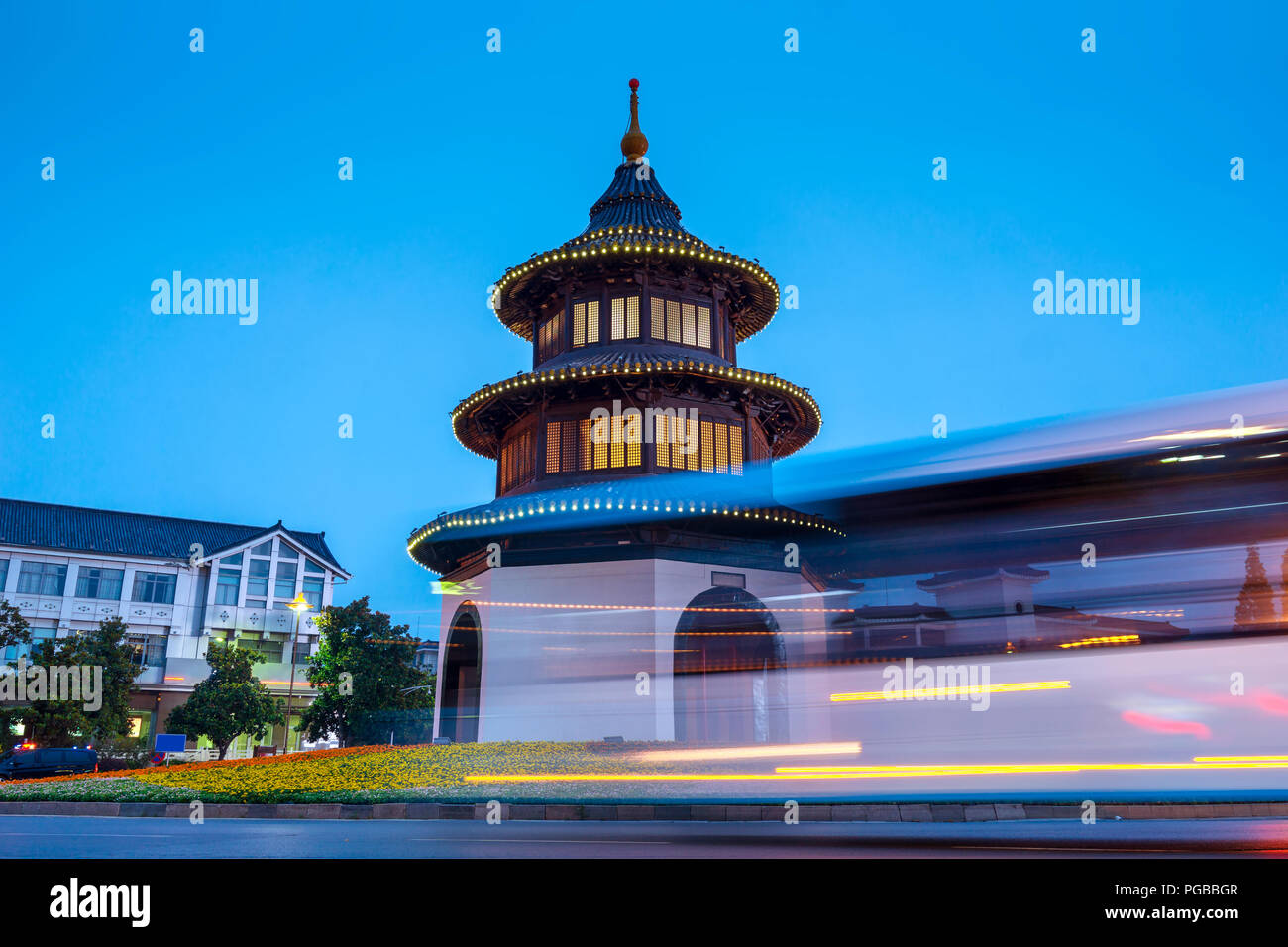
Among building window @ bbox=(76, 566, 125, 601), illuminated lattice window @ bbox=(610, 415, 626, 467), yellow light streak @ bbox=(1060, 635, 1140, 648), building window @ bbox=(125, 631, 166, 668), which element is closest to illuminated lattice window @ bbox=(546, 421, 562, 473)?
illuminated lattice window @ bbox=(610, 415, 626, 467)

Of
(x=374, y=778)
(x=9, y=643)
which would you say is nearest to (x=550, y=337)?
(x=374, y=778)

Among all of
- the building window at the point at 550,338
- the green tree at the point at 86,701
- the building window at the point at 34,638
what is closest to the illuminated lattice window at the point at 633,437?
the building window at the point at 550,338

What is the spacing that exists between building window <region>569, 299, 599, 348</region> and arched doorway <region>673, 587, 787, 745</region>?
833 centimetres

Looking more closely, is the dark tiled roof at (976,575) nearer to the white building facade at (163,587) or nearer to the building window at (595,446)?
the building window at (595,446)

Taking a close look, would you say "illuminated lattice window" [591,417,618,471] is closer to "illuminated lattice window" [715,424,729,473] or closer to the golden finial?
"illuminated lattice window" [715,424,729,473]

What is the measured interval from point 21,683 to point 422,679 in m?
14.8

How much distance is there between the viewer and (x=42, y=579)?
146 ft

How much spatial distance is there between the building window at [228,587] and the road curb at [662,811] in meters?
35.9

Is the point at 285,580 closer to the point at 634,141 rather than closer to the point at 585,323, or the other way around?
the point at 585,323

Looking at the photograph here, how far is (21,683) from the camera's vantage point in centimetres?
3262

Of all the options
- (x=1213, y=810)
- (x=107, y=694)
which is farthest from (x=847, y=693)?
(x=107, y=694)

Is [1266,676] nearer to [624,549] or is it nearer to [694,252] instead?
[624,549]
